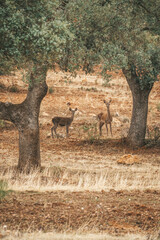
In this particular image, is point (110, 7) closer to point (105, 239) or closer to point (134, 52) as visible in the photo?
point (134, 52)

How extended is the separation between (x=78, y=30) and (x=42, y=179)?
4201 millimetres

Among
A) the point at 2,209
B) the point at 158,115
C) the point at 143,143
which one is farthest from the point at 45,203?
the point at 158,115

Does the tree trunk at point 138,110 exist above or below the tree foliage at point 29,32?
below

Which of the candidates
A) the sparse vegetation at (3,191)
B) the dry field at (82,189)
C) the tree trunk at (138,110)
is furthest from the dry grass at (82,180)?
the tree trunk at (138,110)

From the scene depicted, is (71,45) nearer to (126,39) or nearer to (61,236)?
(126,39)

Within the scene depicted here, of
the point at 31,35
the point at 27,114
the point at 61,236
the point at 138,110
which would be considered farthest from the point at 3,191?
the point at 138,110

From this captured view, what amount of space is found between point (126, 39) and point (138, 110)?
4684 mm

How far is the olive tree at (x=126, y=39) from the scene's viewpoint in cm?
1105

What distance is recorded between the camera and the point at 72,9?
428 inches

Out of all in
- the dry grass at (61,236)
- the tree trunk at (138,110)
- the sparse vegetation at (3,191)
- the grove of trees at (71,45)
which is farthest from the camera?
the tree trunk at (138,110)

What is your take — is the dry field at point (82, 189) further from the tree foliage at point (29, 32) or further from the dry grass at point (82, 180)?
the tree foliage at point (29, 32)

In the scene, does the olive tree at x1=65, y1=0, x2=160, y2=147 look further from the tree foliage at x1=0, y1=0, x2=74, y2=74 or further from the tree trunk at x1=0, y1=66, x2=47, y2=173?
the tree foliage at x1=0, y1=0, x2=74, y2=74

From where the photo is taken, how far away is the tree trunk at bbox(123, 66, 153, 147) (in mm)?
16578

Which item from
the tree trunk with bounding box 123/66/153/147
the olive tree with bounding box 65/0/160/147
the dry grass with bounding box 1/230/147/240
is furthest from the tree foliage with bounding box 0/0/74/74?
the tree trunk with bounding box 123/66/153/147
